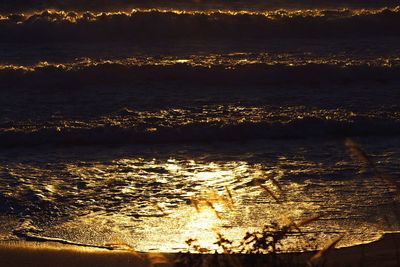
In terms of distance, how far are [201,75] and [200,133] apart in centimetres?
319

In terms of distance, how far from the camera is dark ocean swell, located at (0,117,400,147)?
10609 mm

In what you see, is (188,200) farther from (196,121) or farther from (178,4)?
(178,4)

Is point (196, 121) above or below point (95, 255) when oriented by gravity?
above

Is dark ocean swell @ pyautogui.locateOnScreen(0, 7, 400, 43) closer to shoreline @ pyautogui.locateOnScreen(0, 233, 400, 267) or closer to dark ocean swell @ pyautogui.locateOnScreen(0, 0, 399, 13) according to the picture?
dark ocean swell @ pyautogui.locateOnScreen(0, 0, 399, 13)

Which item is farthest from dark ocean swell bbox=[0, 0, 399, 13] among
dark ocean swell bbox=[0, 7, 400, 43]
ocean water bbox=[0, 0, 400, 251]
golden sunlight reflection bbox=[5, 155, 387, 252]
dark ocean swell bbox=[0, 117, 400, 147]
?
golden sunlight reflection bbox=[5, 155, 387, 252]

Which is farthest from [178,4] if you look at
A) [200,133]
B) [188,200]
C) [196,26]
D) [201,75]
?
[188,200]

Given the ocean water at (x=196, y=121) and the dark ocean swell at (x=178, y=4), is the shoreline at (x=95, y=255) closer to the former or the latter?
the ocean water at (x=196, y=121)

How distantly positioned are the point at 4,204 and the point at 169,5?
12.0m

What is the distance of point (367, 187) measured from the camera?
831cm

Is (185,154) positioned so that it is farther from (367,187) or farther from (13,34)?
(13,34)

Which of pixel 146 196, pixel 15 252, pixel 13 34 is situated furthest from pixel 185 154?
pixel 13 34

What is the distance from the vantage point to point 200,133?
10766mm

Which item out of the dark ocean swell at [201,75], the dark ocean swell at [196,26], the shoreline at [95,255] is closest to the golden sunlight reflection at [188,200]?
the shoreline at [95,255]

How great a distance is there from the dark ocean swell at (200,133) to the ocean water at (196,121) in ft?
0.09
